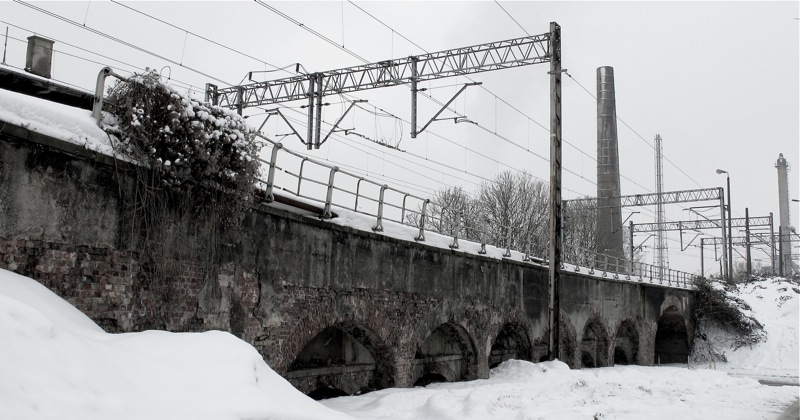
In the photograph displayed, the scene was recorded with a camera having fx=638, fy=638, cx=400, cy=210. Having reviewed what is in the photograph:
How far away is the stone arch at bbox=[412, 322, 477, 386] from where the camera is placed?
1409 centimetres

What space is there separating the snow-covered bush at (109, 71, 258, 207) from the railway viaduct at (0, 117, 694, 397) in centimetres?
37

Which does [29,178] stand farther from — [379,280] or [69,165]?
[379,280]

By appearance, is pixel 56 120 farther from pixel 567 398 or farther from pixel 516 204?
pixel 516 204

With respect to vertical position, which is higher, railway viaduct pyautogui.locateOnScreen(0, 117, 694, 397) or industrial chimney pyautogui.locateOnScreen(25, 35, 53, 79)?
industrial chimney pyautogui.locateOnScreen(25, 35, 53, 79)

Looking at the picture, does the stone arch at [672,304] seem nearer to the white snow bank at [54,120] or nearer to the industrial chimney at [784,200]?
the white snow bank at [54,120]

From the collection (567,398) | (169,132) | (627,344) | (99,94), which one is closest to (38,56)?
(99,94)

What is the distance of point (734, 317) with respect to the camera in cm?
3055

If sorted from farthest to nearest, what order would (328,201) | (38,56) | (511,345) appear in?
(511,345)
(328,201)
(38,56)

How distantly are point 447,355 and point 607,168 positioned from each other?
103 ft

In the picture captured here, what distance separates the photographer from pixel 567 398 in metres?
11.7

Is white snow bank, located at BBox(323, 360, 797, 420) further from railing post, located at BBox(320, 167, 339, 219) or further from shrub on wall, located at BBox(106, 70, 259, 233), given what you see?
shrub on wall, located at BBox(106, 70, 259, 233)

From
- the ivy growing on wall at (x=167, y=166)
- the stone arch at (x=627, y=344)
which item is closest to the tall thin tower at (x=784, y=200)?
the stone arch at (x=627, y=344)

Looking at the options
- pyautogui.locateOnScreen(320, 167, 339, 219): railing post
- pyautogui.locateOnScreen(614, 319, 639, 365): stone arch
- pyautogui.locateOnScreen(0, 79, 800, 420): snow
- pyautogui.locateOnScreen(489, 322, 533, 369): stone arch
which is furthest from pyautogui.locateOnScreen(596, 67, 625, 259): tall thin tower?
pyautogui.locateOnScreen(320, 167, 339, 219): railing post

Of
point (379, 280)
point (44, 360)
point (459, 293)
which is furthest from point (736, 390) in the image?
point (44, 360)
